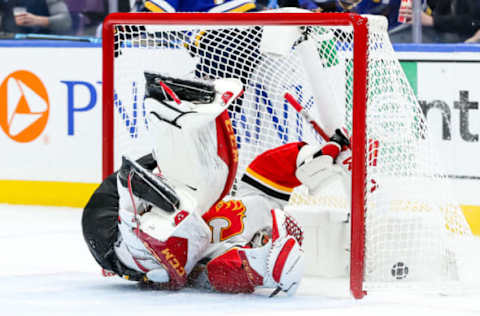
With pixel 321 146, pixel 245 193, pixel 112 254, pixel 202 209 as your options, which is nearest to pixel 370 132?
pixel 321 146

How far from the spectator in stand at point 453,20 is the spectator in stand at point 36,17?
169 centimetres

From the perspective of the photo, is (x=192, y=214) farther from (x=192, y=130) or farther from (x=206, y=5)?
(x=206, y=5)

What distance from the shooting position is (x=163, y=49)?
12.3 ft

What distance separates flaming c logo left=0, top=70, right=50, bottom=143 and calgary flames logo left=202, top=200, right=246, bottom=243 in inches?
82.5

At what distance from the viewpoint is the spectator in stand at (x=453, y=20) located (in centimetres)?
413

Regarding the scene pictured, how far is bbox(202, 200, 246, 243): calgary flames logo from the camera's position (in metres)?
2.87

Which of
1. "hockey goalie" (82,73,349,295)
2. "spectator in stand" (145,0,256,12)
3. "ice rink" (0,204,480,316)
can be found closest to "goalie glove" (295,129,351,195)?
"hockey goalie" (82,73,349,295)

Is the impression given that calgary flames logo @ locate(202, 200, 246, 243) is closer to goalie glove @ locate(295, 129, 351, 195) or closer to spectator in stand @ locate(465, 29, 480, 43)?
goalie glove @ locate(295, 129, 351, 195)

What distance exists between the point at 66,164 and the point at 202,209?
7.12 ft

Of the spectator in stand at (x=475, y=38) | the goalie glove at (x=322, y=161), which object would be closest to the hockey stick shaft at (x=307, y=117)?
the goalie glove at (x=322, y=161)

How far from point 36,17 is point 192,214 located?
251 centimetres

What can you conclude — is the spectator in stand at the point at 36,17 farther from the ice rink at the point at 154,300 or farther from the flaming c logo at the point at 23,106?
the ice rink at the point at 154,300

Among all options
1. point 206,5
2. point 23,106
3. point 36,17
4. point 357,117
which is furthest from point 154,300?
point 36,17

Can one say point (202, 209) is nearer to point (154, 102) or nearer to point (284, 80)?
point (154, 102)
